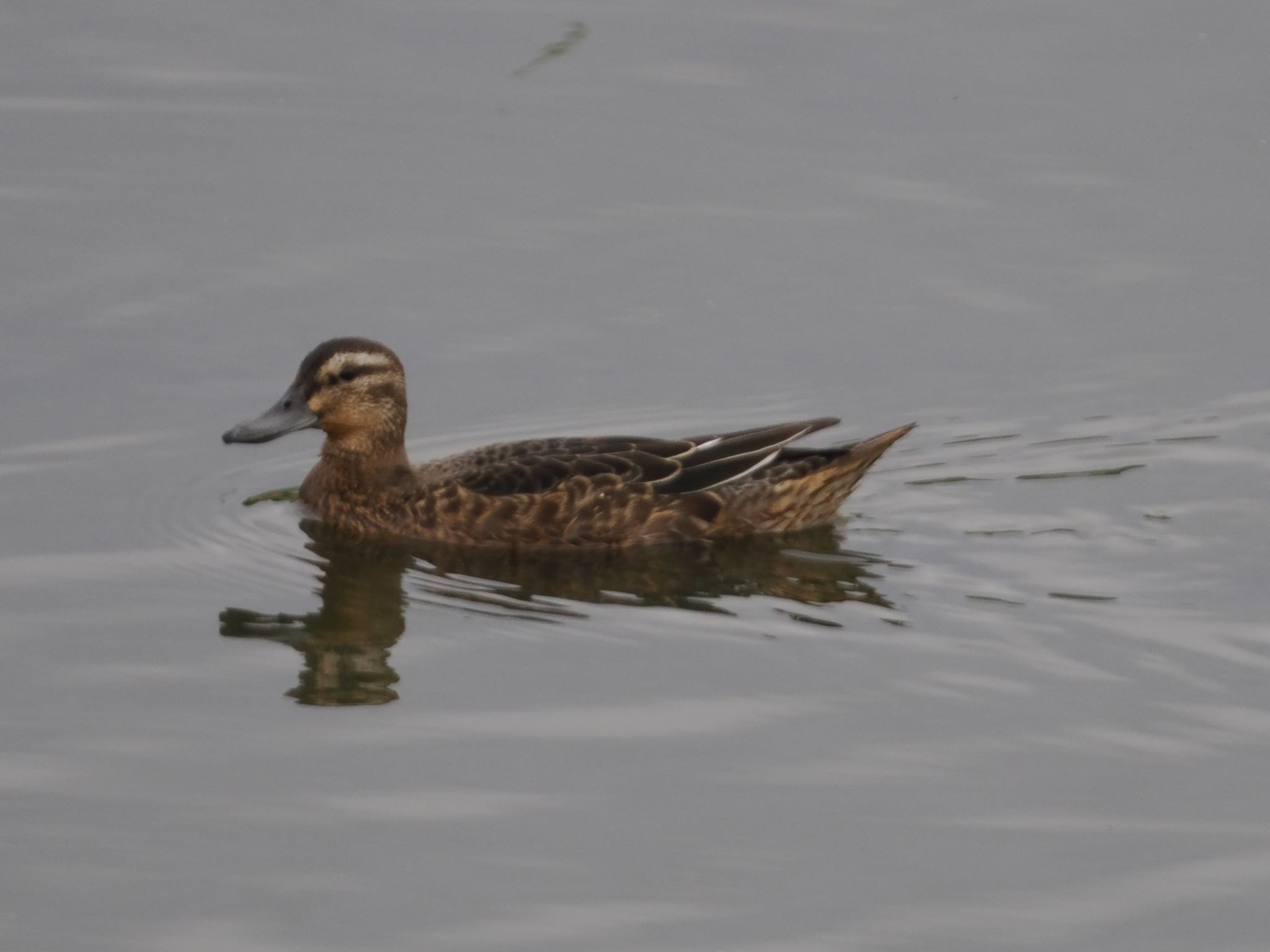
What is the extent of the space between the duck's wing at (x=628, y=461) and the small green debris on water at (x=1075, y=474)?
116 centimetres

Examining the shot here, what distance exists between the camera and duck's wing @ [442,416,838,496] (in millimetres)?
11492

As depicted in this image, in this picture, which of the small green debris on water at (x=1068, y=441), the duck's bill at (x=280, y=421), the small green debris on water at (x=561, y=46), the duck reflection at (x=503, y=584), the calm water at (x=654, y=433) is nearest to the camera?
the calm water at (x=654, y=433)

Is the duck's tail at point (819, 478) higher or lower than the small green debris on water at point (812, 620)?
higher

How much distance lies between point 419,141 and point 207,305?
2997 millimetres

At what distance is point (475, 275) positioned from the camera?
47.7 feet

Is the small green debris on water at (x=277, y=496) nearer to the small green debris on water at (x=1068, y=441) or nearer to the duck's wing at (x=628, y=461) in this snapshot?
the duck's wing at (x=628, y=461)

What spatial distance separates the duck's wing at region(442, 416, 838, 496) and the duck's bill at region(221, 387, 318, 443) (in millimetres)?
700

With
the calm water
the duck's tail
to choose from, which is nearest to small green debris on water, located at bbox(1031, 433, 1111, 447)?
the calm water

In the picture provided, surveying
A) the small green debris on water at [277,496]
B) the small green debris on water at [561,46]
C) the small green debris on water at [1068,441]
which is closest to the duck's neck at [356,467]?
the small green debris on water at [277,496]

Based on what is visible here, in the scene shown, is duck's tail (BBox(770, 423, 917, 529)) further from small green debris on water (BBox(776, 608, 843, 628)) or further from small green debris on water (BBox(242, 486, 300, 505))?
small green debris on water (BBox(242, 486, 300, 505))

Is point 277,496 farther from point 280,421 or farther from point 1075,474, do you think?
point 1075,474

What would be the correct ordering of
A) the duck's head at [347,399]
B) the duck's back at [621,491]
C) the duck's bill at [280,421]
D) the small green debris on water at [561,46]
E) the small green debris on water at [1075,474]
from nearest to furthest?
the duck's back at [621,491] → the duck's bill at [280,421] → the duck's head at [347,399] → the small green debris on water at [1075,474] → the small green debris on water at [561,46]

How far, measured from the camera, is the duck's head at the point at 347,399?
11.8 meters

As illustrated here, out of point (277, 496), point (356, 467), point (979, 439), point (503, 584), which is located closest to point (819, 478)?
point (979, 439)
